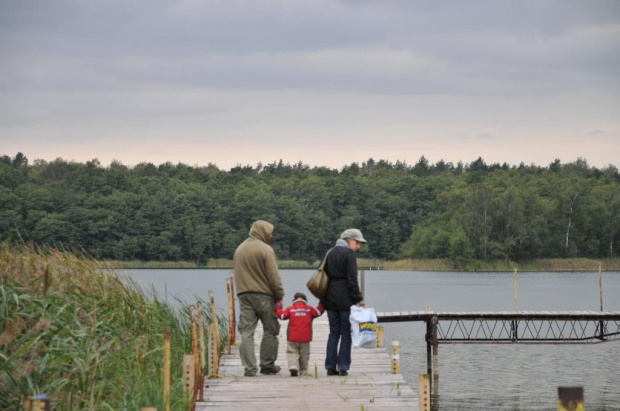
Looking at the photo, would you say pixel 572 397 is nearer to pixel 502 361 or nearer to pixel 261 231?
pixel 261 231

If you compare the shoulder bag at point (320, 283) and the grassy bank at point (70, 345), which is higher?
the shoulder bag at point (320, 283)

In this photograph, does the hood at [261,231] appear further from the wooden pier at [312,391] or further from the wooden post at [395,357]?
the wooden post at [395,357]

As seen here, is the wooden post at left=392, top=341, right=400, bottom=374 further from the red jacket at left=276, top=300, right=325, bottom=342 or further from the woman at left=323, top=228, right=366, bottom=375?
the red jacket at left=276, top=300, right=325, bottom=342

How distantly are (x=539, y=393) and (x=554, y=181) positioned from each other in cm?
9815

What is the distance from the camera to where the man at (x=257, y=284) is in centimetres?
1137

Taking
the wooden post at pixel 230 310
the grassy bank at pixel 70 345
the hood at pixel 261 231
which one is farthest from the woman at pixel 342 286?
the wooden post at pixel 230 310

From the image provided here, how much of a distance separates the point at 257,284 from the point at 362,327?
1.30 meters

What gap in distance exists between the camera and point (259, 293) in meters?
11.5

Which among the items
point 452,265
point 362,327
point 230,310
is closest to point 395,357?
point 362,327

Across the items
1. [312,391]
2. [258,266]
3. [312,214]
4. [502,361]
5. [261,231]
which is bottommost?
[502,361]

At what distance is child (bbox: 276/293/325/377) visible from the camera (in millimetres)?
11633

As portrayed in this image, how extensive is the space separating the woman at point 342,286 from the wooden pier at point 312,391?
56 centimetres

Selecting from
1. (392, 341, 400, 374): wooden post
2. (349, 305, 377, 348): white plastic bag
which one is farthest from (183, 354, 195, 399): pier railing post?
(392, 341, 400, 374): wooden post

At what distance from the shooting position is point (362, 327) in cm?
1164
